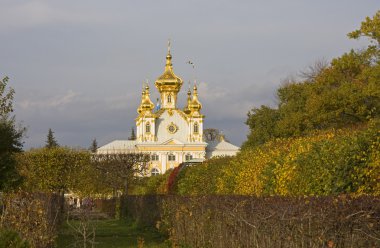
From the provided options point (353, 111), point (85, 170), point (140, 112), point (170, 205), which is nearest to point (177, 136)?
point (140, 112)

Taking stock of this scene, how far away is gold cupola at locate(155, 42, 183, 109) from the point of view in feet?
424

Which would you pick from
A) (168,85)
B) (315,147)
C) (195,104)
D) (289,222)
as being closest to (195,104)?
(195,104)

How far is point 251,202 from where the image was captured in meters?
12.3

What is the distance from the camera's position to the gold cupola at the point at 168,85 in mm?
129125

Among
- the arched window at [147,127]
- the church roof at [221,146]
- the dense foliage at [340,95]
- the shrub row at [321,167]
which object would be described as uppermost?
the arched window at [147,127]

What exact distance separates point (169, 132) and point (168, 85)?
8.15 meters

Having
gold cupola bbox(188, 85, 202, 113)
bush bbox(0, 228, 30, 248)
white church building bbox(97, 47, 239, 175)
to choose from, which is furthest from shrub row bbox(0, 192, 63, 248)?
gold cupola bbox(188, 85, 202, 113)

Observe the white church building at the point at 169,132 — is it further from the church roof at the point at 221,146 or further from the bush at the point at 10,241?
the bush at the point at 10,241

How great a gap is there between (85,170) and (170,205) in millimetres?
29414

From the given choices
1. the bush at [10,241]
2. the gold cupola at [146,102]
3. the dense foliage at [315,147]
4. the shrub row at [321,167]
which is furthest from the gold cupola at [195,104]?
the bush at [10,241]

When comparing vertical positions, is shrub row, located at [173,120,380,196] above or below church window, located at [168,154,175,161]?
below

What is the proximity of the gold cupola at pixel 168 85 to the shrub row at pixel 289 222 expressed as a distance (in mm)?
111953

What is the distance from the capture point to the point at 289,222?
32.0ft

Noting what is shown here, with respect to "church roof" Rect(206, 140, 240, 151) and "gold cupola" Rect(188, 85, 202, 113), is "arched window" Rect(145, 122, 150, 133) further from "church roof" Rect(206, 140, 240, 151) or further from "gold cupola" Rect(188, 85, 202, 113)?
"church roof" Rect(206, 140, 240, 151)
